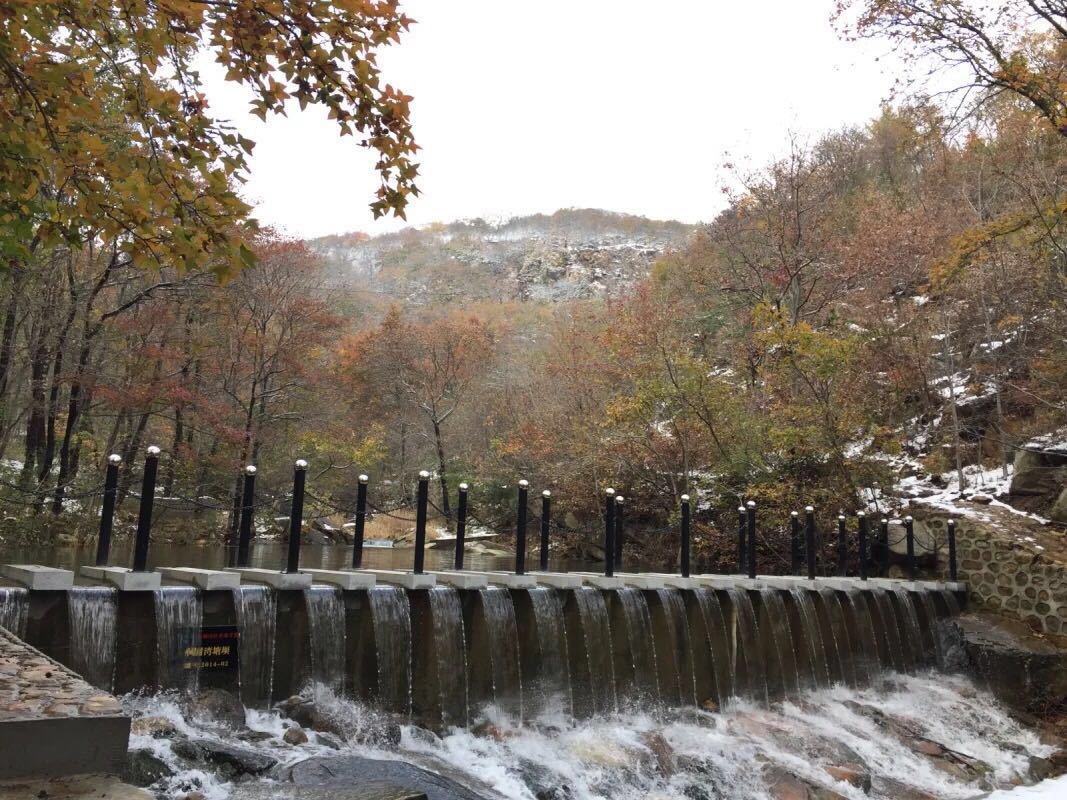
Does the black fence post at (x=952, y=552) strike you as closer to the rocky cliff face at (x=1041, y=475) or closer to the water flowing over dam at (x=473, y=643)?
the rocky cliff face at (x=1041, y=475)

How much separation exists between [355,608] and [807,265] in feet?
54.1

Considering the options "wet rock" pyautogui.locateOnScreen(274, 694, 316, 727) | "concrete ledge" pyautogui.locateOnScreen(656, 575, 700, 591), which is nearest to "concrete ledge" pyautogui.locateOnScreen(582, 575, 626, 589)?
"concrete ledge" pyautogui.locateOnScreen(656, 575, 700, 591)

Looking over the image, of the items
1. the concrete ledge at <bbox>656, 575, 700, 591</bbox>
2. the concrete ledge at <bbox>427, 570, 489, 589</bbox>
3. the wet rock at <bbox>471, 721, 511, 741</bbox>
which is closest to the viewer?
the wet rock at <bbox>471, 721, 511, 741</bbox>

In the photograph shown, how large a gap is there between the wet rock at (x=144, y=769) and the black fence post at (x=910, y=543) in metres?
13.3

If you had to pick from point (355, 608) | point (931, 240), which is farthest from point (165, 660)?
point (931, 240)

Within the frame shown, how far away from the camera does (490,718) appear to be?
25.1ft

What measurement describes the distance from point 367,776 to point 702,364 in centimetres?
1409

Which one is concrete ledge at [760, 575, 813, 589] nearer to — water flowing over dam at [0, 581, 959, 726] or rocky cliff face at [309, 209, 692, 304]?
water flowing over dam at [0, 581, 959, 726]

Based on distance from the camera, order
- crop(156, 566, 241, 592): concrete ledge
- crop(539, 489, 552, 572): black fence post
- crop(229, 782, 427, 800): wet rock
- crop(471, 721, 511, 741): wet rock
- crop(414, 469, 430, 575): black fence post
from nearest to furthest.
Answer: crop(229, 782, 427, 800): wet rock → crop(156, 566, 241, 592): concrete ledge → crop(471, 721, 511, 741): wet rock → crop(414, 469, 430, 575): black fence post → crop(539, 489, 552, 572): black fence post

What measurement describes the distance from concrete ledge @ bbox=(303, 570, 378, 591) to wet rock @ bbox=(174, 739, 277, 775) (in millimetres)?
2101

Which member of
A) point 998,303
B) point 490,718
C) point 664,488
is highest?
point 998,303

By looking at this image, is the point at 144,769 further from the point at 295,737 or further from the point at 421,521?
the point at 421,521

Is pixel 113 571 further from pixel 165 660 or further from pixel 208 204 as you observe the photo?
pixel 208 204

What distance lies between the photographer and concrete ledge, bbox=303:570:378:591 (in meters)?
7.31
